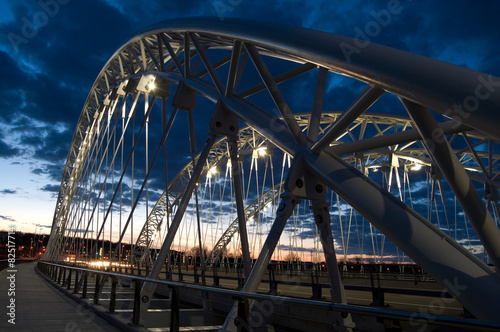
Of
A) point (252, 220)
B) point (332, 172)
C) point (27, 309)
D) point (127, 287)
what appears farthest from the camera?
point (252, 220)

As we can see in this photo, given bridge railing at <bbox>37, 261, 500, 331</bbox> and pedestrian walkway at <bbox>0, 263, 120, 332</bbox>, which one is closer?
bridge railing at <bbox>37, 261, 500, 331</bbox>

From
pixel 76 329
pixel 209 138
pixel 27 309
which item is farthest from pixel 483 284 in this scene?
pixel 27 309

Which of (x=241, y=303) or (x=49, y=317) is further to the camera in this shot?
(x=49, y=317)

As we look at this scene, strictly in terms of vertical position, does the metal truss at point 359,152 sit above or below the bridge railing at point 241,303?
above

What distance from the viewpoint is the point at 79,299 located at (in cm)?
1038

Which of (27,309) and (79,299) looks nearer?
(27,309)

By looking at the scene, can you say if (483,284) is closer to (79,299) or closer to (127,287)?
(127,287)

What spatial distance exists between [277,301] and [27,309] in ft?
23.4

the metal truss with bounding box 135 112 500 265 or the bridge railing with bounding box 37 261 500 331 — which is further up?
the metal truss with bounding box 135 112 500 265

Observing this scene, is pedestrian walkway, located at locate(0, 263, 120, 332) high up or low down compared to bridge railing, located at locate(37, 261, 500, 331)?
down

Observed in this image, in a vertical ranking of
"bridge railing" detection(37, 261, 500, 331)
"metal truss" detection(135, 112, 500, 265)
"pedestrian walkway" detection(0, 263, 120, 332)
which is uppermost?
"metal truss" detection(135, 112, 500, 265)

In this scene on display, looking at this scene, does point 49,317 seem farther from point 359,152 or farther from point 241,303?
point 359,152

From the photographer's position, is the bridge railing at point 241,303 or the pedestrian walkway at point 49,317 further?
the pedestrian walkway at point 49,317

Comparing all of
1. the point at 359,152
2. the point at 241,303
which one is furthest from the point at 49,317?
the point at 359,152
